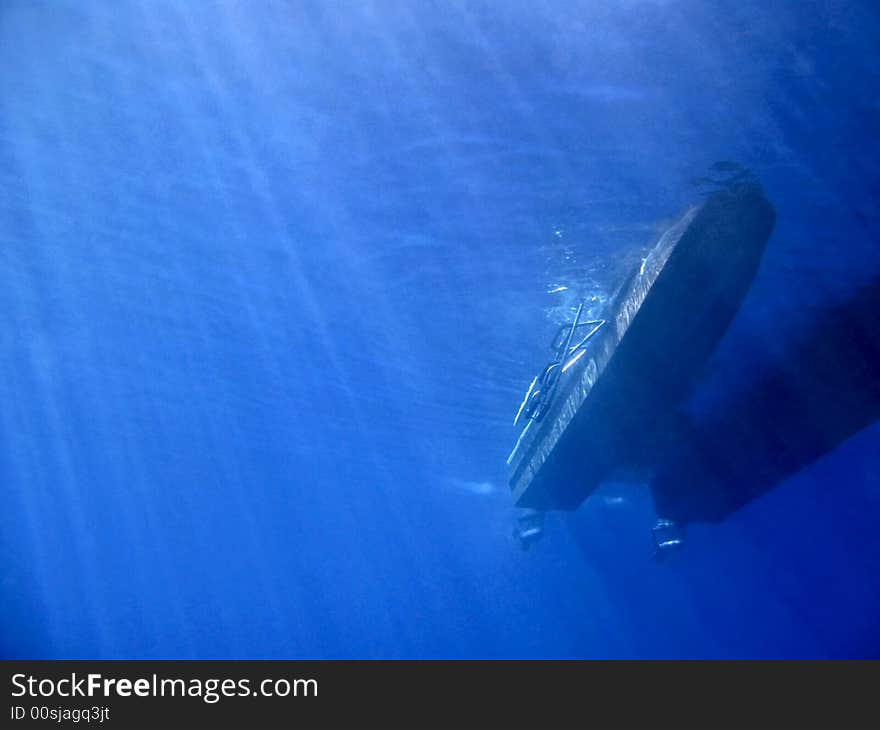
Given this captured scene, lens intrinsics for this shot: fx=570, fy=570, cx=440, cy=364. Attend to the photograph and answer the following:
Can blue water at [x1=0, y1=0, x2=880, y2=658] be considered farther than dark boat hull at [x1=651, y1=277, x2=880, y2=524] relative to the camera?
No

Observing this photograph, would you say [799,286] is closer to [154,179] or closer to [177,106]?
[177,106]

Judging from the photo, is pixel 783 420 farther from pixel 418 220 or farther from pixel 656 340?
pixel 418 220

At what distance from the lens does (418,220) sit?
10188 mm

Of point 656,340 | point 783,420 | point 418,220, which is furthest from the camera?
point 783,420

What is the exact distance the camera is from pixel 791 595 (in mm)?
25062

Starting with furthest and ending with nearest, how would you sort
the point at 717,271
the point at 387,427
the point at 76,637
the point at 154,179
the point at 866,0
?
the point at 76,637 → the point at 387,427 → the point at 154,179 → the point at 717,271 → the point at 866,0

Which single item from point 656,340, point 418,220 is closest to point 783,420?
point 656,340

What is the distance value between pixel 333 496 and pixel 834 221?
3381 cm

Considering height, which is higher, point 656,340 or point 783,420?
point 656,340

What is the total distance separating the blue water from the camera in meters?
6.87

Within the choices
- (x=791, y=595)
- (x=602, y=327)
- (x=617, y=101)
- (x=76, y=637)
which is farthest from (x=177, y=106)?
(x=76, y=637)

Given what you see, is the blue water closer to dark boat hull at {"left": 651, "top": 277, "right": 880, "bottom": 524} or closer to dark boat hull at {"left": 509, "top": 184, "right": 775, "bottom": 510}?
dark boat hull at {"left": 651, "top": 277, "right": 880, "bottom": 524}

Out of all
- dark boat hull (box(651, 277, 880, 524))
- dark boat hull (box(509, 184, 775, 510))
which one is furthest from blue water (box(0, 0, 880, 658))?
dark boat hull (box(509, 184, 775, 510))

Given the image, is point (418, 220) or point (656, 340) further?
point (418, 220)
